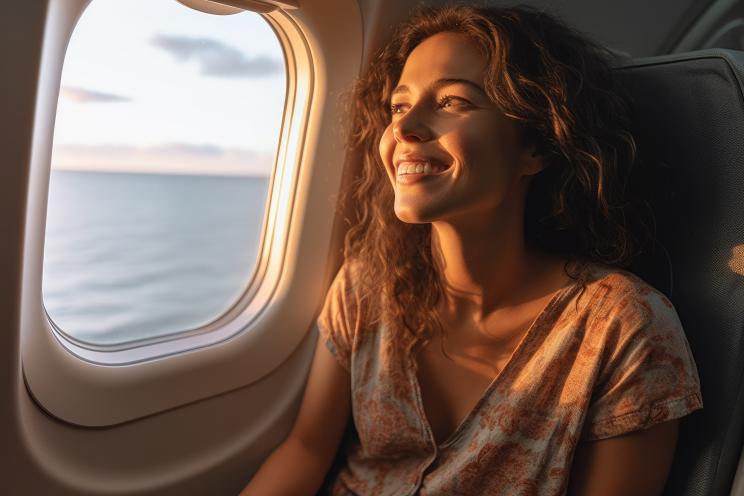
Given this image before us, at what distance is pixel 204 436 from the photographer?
1547 millimetres

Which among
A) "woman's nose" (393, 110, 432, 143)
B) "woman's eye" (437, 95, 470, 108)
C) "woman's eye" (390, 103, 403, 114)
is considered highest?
"woman's eye" (437, 95, 470, 108)

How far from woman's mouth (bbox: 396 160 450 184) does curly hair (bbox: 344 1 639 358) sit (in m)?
0.16

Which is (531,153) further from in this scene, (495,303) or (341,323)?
(341,323)

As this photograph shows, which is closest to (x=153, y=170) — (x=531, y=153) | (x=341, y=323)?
(x=341, y=323)

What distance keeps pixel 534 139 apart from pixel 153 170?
108 cm

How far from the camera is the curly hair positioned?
1278mm

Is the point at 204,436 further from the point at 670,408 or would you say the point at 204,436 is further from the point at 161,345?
the point at 670,408

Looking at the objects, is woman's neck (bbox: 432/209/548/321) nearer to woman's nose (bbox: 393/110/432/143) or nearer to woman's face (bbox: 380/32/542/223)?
woman's face (bbox: 380/32/542/223)

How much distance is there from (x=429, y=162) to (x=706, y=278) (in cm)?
54

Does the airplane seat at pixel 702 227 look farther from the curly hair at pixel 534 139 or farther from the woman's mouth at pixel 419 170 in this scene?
the woman's mouth at pixel 419 170

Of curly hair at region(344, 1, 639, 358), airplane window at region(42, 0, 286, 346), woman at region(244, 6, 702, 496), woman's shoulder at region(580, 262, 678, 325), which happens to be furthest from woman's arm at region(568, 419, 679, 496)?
airplane window at region(42, 0, 286, 346)

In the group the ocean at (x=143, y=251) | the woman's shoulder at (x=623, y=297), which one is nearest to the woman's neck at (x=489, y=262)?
the woman's shoulder at (x=623, y=297)

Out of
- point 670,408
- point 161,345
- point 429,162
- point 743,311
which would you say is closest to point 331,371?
point 161,345

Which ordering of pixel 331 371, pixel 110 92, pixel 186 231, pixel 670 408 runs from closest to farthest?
1. pixel 670 408
2. pixel 331 371
3. pixel 110 92
4. pixel 186 231
